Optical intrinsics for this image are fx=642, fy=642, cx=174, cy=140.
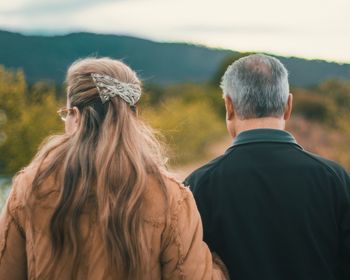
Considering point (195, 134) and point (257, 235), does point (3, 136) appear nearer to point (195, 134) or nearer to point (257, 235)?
point (257, 235)

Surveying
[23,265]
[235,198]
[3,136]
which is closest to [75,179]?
[23,265]

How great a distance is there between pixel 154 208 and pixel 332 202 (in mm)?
833

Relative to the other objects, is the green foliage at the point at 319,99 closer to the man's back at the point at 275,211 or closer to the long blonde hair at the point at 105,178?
the man's back at the point at 275,211

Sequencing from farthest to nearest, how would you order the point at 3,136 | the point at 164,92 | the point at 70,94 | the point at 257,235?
the point at 164,92, the point at 3,136, the point at 257,235, the point at 70,94

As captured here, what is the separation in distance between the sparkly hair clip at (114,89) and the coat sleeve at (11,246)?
0.49m

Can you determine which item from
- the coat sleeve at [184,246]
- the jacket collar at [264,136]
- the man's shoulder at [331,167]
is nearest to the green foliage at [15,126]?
the jacket collar at [264,136]

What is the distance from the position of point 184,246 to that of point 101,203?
352 mm

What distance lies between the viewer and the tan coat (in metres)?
2.22

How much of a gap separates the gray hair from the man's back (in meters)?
0.10

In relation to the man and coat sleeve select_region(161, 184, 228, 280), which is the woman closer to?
coat sleeve select_region(161, 184, 228, 280)

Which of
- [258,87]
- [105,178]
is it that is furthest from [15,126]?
[105,178]

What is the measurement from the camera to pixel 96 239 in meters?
2.21

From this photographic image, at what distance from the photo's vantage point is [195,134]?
38125mm

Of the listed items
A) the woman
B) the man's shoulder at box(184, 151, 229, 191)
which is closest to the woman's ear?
the woman
